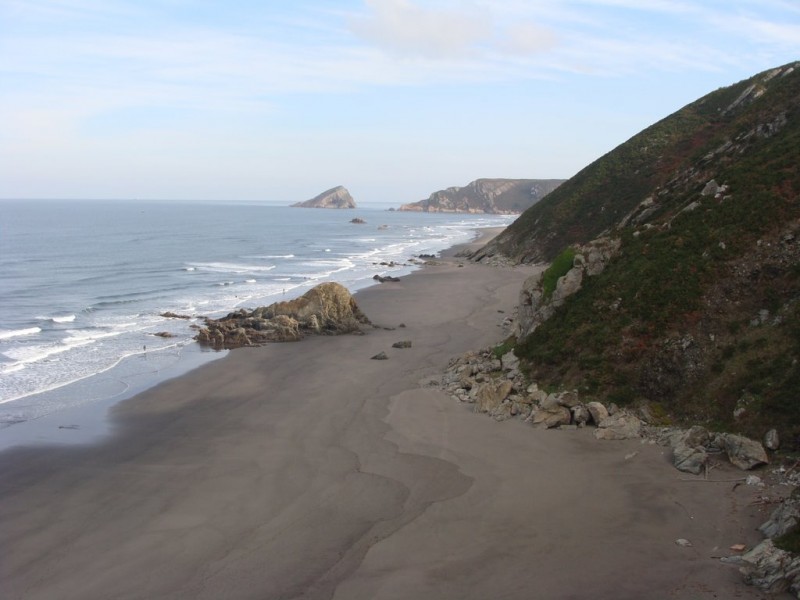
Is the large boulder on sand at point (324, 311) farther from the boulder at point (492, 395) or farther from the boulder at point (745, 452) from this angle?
the boulder at point (745, 452)

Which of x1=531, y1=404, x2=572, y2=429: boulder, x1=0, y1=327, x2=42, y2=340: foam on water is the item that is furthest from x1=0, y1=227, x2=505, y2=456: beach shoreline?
x1=531, y1=404, x2=572, y2=429: boulder

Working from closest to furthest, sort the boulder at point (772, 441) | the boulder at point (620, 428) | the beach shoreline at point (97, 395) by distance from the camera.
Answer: the boulder at point (772, 441), the boulder at point (620, 428), the beach shoreline at point (97, 395)

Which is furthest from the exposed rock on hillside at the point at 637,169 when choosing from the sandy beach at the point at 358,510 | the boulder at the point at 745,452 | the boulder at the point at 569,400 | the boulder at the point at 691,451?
the sandy beach at the point at 358,510

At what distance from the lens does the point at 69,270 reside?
66.9m

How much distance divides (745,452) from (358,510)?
885 centimetres

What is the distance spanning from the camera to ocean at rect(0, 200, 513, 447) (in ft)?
95.0

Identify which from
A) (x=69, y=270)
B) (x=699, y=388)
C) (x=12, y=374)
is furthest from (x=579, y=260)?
(x=69, y=270)

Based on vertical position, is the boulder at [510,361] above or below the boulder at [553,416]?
above

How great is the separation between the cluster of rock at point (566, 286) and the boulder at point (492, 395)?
11.2 feet

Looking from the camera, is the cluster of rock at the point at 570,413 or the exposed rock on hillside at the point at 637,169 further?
the exposed rock on hillside at the point at 637,169

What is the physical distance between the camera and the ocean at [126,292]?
28969 mm

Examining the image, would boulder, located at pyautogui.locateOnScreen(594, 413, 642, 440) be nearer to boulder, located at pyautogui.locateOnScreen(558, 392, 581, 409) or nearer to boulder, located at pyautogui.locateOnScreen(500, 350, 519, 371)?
boulder, located at pyautogui.locateOnScreen(558, 392, 581, 409)

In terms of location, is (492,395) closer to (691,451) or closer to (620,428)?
(620,428)

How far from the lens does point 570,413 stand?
19.1 m
